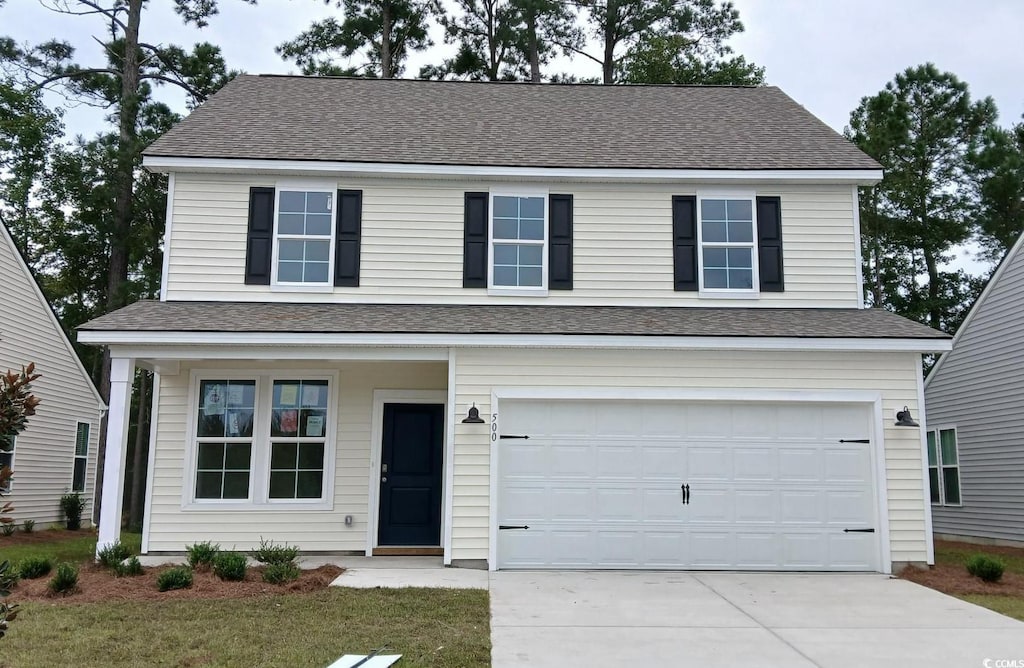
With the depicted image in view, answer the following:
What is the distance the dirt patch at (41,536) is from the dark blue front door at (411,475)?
7.05m

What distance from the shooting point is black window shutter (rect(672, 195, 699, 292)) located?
12.4 meters

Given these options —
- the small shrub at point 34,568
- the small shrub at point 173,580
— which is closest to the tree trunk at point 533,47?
the small shrub at point 34,568

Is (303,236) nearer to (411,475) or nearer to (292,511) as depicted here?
(411,475)

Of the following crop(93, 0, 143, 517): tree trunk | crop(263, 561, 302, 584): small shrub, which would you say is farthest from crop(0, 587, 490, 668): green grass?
crop(93, 0, 143, 517): tree trunk

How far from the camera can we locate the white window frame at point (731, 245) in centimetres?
1227

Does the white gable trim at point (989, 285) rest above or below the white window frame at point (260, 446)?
above

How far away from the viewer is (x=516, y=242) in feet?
40.5

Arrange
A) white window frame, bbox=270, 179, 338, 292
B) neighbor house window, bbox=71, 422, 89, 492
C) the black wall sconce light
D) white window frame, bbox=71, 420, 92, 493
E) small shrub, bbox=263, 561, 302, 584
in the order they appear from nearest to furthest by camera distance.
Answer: small shrub, bbox=263, 561, 302, 584 < the black wall sconce light < white window frame, bbox=270, 179, 338, 292 < white window frame, bbox=71, 420, 92, 493 < neighbor house window, bbox=71, 422, 89, 492

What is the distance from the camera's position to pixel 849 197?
12641mm

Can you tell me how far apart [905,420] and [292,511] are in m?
8.16

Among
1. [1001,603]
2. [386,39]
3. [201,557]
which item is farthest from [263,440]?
[386,39]

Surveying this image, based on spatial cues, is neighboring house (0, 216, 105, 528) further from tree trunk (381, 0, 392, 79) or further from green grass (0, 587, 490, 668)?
tree trunk (381, 0, 392, 79)

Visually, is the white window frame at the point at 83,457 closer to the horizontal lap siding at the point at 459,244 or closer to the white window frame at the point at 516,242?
the horizontal lap siding at the point at 459,244

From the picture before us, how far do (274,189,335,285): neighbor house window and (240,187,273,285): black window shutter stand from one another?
0.13 metres
